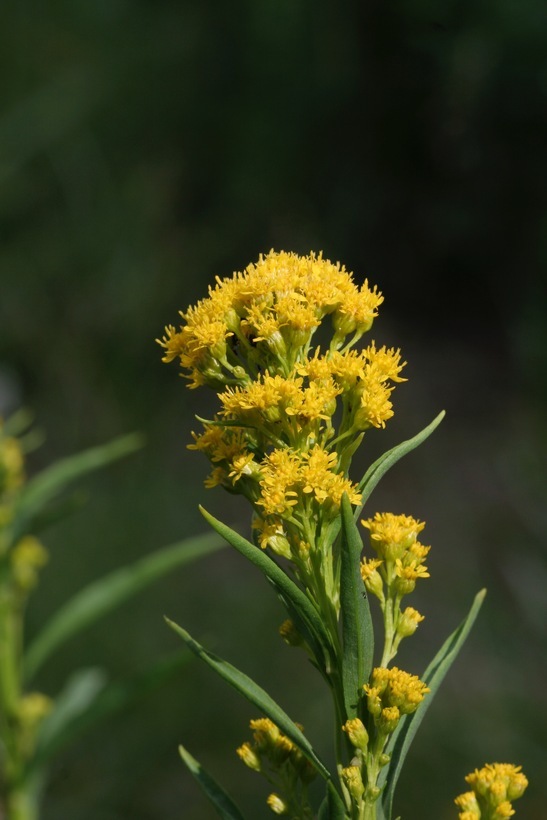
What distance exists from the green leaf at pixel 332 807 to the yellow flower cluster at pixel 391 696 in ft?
0.36

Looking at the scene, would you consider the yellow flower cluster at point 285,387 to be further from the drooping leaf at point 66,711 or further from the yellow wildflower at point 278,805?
the drooping leaf at point 66,711

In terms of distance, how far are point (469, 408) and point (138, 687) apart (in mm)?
8784

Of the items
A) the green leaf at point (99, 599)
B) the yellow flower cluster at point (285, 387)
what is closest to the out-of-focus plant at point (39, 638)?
the green leaf at point (99, 599)

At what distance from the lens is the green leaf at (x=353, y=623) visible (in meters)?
1.25

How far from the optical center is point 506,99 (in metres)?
9.21

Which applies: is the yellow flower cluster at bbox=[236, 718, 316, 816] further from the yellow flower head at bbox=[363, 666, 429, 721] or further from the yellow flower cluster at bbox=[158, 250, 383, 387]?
the yellow flower cluster at bbox=[158, 250, 383, 387]

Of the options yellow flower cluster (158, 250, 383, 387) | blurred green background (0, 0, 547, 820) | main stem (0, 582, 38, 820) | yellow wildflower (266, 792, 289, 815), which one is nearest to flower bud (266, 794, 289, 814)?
yellow wildflower (266, 792, 289, 815)

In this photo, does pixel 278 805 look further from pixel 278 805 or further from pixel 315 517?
pixel 315 517

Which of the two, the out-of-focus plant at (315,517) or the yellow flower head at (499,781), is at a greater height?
the out-of-focus plant at (315,517)

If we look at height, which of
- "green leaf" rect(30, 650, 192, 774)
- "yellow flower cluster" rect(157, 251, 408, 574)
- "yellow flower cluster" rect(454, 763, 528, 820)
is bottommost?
"yellow flower cluster" rect(454, 763, 528, 820)

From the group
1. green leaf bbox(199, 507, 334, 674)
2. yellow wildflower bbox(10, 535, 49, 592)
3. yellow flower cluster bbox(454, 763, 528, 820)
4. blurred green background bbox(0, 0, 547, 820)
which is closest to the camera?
green leaf bbox(199, 507, 334, 674)

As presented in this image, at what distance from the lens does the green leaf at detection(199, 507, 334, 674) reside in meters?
1.24

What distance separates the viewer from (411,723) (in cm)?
139

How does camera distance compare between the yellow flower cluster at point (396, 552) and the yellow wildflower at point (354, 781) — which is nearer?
the yellow wildflower at point (354, 781)
